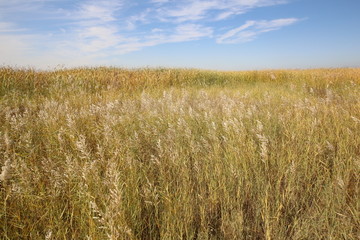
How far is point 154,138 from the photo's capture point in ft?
9.57

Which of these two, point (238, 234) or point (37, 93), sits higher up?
point (37, 93)

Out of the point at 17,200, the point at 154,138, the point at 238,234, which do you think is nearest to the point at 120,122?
the point at 154,138

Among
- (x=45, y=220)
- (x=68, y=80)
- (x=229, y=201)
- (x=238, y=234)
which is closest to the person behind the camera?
(x=238, y=234)

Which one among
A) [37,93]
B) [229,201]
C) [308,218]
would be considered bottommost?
[308,218]

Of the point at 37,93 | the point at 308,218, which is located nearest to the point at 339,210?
the point at 308,218

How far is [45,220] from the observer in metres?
1.52

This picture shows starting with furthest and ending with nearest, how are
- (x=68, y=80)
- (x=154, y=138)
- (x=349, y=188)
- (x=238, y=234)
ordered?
1. (x=68, y=80)
2. (x=154, y=138)
3. (x=349, y=188)
4. (x=238, y=234)

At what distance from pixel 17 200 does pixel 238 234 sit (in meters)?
1.56

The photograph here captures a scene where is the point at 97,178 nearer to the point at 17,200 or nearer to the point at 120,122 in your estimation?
the point at 17,200

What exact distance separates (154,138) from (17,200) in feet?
5.23

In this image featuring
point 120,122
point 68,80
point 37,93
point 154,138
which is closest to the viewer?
point 154,138

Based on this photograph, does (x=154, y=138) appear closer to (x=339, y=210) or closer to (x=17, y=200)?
(x=17, y=200)

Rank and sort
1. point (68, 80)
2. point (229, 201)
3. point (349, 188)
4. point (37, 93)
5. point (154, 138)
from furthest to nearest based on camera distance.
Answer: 1. point (68, 80)
2. point (37, 93)
3. point (154, 138)
4. point (349, 188)
5. point (229, 201)

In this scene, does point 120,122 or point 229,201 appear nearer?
point 229,201
